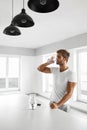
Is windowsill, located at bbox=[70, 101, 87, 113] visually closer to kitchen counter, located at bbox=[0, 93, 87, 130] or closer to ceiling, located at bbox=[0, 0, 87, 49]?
ceiling, located at bbox=[0, 0, 87, 49]

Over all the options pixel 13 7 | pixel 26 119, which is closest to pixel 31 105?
pixel 26 119

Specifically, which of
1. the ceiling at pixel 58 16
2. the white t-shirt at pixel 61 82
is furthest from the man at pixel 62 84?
the ceiling at pixel 58 16

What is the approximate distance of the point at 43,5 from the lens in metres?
1.35

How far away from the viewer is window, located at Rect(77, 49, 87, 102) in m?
4.28

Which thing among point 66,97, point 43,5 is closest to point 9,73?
point 66,97

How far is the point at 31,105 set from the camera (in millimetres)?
1961

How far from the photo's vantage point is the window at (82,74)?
4277 mm

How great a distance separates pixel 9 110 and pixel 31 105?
275 mm

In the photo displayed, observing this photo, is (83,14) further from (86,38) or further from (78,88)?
(78,88)

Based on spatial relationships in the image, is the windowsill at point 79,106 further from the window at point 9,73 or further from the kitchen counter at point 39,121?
the window at point 9,73

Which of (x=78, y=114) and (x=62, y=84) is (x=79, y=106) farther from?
(x=62, y=84)

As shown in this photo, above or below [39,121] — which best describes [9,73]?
above

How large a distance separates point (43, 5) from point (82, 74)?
10.8 ft

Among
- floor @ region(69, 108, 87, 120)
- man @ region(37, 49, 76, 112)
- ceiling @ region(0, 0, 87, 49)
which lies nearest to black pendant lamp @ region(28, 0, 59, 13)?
ceiling @ region(0, 0, 87, 49)
